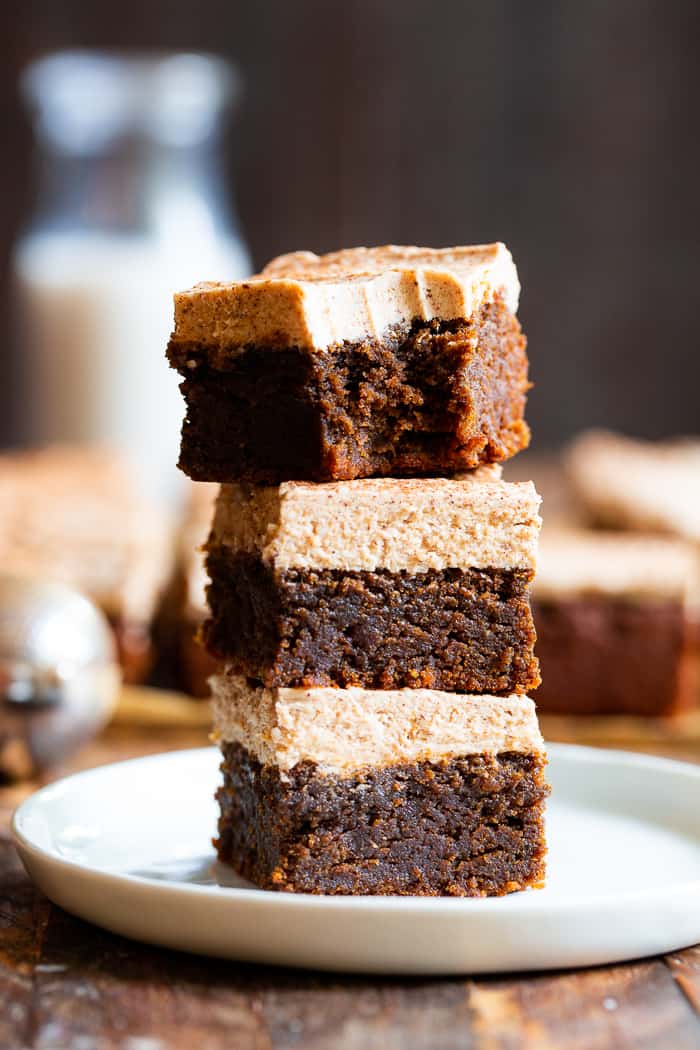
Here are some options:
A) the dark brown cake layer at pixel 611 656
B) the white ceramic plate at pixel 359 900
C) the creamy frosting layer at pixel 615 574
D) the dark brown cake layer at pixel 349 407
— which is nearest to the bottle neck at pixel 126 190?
the creamy frosting layer at pixel 615 574

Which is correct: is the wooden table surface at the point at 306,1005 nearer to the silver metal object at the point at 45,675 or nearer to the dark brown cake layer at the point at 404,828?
the dark brown cake layer at the point at 404,828

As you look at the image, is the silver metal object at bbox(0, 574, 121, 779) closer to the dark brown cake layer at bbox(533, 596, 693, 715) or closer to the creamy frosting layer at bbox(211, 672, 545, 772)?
the creamy frosting layer at bbox(211, 672, 545, 772)

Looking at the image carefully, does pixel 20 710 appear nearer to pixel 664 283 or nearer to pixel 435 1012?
pixel 435 1012

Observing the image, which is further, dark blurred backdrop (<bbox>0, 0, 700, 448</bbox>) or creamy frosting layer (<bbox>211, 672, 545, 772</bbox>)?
dark blurred backdrop (<bbox>0, 0, 700, 448</bbox>)

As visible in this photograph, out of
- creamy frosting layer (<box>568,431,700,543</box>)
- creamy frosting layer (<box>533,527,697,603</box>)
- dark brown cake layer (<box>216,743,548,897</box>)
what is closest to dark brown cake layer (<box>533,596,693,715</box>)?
creamy frosting layer (<box>533,527,697,603</box>)

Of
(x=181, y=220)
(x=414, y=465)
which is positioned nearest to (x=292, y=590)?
(x=414, y=465)

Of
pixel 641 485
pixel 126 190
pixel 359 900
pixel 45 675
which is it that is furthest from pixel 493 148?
pixel 359 900

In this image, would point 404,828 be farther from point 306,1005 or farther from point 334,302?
point 334,302
